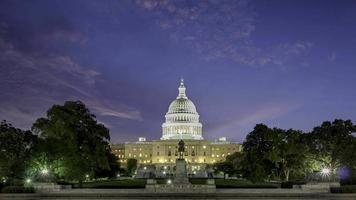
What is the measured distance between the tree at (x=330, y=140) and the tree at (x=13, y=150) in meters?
33.1

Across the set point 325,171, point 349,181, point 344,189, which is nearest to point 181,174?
point 325,171

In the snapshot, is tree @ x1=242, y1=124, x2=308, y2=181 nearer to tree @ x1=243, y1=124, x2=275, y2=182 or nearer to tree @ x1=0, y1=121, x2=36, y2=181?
tree @ x1=243, y1=124, x2=275, y2=182

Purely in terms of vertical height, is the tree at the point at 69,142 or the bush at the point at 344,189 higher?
the tree at the point at 69,142

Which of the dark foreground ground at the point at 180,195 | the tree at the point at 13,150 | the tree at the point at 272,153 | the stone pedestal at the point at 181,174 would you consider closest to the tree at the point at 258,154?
the tree at the point at 272,153

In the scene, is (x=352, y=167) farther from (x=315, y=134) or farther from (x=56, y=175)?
(x=56, y=175)

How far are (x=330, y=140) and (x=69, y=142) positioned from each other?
29.8 meters

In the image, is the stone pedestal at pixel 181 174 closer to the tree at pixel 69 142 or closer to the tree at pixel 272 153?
the tree at pixel 272 153

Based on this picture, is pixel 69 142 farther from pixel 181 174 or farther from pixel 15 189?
pixel 181 174

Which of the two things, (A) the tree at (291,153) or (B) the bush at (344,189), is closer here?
(B) the bush at (344,189)

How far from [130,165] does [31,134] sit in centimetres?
9023

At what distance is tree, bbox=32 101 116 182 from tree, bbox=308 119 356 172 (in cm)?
2467

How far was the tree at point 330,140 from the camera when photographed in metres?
61.0

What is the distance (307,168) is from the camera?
2621 inches

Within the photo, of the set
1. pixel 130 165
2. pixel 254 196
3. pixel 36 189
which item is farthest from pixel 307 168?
pixel 130 165
